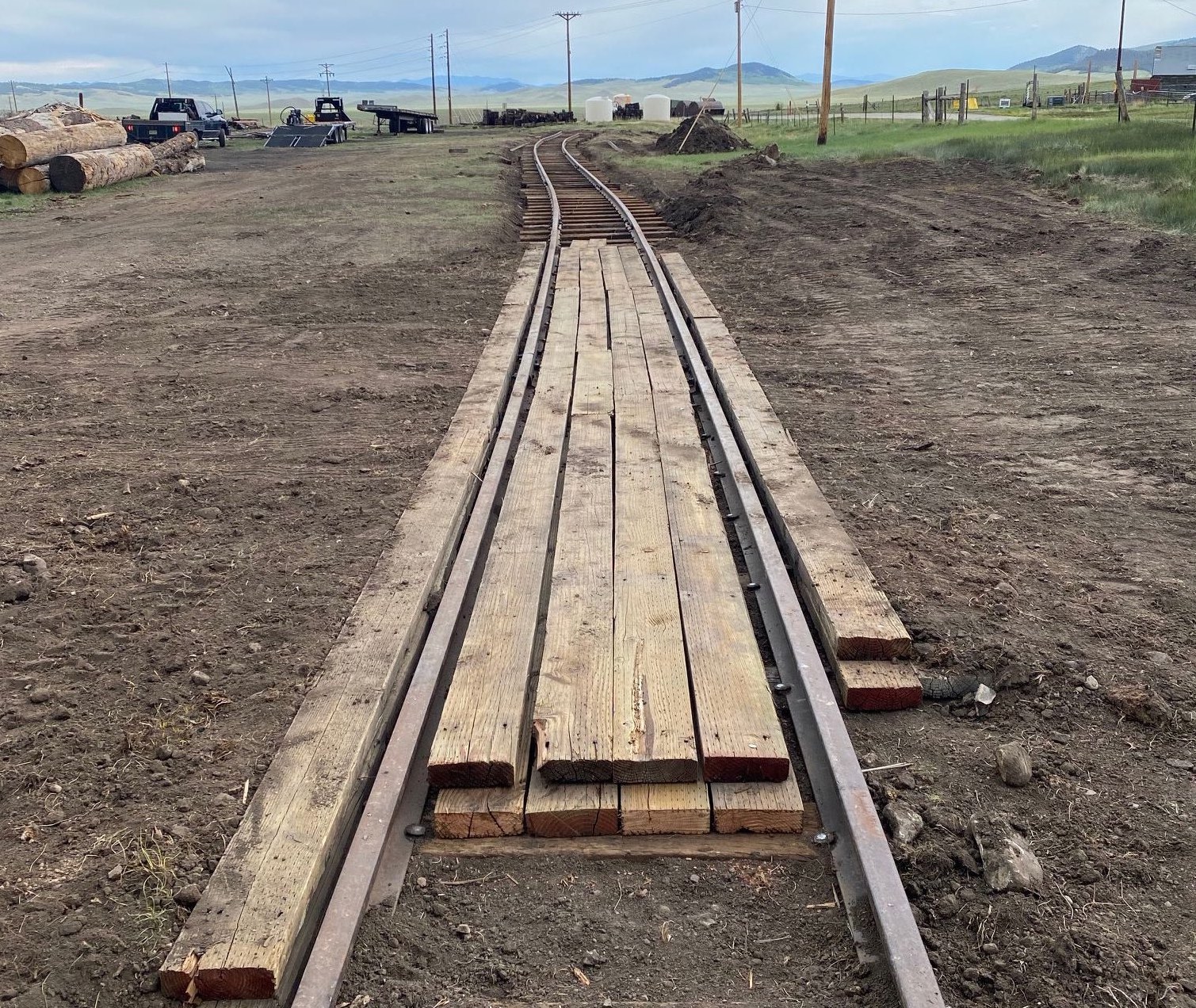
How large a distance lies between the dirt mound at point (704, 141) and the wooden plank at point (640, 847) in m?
29.7

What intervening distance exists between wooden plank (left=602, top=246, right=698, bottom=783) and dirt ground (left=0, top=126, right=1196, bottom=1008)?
303 mm

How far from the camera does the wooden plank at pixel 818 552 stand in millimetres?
3412

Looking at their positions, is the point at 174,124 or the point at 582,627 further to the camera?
the point at 174,124

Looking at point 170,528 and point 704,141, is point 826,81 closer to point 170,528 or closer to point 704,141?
point 704,141

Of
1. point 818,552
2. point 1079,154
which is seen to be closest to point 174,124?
point 1079,154

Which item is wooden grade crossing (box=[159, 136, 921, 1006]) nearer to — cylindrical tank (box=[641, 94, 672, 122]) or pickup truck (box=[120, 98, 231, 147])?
pickup truck (box=[120, 98, 231, 147])

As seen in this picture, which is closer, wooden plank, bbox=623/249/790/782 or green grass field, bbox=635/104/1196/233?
wooden plank, bbox=623/249/790/782

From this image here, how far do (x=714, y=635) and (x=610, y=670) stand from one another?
1.39 ft

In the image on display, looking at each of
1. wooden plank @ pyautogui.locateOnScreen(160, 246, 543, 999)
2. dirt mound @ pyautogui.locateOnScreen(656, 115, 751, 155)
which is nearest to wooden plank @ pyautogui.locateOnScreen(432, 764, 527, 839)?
wooden plank @ pyautogui.locateOnScreen(160, 246, 543, 999)

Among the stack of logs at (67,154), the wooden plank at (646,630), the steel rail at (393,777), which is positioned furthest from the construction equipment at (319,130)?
the steel rail at (393,777)

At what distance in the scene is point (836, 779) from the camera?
2.77 m

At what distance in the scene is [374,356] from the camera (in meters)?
7.78

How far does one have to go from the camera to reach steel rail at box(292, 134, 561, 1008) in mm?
2217

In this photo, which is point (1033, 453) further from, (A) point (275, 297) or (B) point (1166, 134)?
(B) point (1166, 134)
